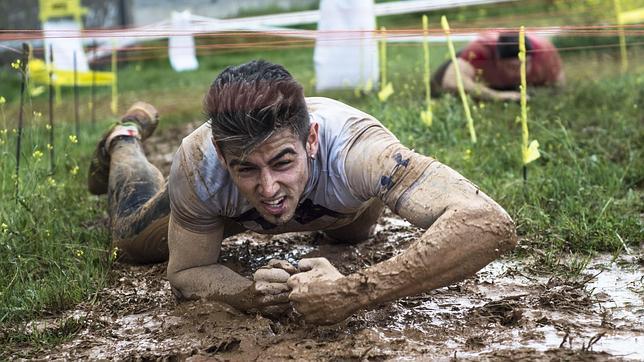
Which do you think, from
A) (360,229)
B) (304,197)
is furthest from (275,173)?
(360,229)

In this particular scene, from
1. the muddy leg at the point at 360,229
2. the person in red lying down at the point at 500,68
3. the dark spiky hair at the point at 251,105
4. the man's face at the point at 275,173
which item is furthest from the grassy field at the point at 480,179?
the dark spiky hair at the point at 251,105

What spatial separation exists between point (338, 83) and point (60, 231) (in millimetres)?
5800

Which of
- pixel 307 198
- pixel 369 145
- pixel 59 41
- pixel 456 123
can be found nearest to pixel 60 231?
pixel 307 198

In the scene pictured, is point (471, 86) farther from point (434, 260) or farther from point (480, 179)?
point (434, 260)

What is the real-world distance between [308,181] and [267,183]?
0.33 metres

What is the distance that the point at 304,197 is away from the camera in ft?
13.9

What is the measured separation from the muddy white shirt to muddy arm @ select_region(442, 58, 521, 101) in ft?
15.2

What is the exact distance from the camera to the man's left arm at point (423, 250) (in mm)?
3639

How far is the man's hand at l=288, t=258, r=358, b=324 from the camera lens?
12.0 ft

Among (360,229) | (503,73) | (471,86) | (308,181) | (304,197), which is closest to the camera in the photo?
(308,181)

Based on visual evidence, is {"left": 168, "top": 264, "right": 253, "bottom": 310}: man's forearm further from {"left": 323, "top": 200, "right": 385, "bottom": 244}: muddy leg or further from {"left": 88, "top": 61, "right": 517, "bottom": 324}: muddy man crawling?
{"left": 323, "top": 200, "right": 385, "bottom": 244}: muddy leg

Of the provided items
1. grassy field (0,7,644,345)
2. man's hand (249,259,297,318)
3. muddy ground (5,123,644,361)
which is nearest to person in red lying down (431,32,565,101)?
grassy field (0,7,644,345)

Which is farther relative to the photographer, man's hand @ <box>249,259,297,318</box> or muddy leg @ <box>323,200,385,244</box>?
muddy leg @ <box>323,200,385,244</box>

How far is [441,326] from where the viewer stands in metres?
3.95
